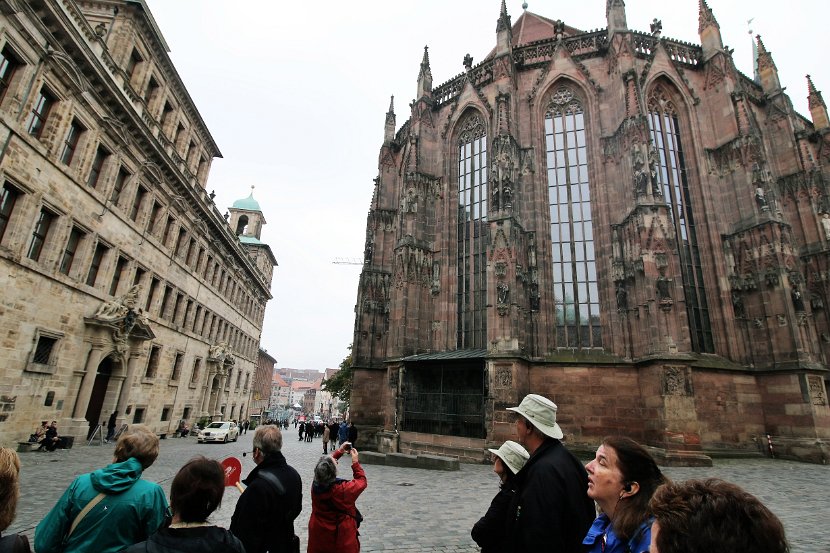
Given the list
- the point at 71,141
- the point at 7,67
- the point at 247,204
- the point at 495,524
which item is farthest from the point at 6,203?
the point at 247,204

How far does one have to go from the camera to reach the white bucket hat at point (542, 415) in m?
2.79

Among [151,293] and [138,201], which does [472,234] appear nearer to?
[138,201]

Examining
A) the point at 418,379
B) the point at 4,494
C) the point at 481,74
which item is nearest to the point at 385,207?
the point at 481,74

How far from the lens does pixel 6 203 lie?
43.4 ft

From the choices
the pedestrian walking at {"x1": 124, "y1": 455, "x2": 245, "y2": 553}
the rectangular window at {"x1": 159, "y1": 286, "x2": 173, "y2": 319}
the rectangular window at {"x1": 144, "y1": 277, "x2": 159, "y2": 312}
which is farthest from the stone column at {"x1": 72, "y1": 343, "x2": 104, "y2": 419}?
the pedestrian walking at {"x1": 124, "y1": 455, "x2": 245, "y2": 553}

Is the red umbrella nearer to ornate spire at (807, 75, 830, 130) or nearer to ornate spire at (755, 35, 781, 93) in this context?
ornate spire at (755, 35, 781, 93)

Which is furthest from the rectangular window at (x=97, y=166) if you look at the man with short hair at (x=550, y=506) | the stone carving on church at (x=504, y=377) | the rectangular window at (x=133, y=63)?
the man with short hair at (x=550, y=506)

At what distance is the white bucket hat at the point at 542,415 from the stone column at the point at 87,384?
1974 centimetres

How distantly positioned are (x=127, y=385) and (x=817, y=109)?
39412 millimetres

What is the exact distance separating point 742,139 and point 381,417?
20401mm

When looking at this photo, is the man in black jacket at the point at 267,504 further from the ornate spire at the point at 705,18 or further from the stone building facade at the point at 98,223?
the ornate spire at the point at 705,18

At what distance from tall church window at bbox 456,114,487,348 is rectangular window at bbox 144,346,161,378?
52.6 ft

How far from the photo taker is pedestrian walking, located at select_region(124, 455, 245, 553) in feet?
6.34

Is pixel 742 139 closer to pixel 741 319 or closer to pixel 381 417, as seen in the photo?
pixel 741 319
